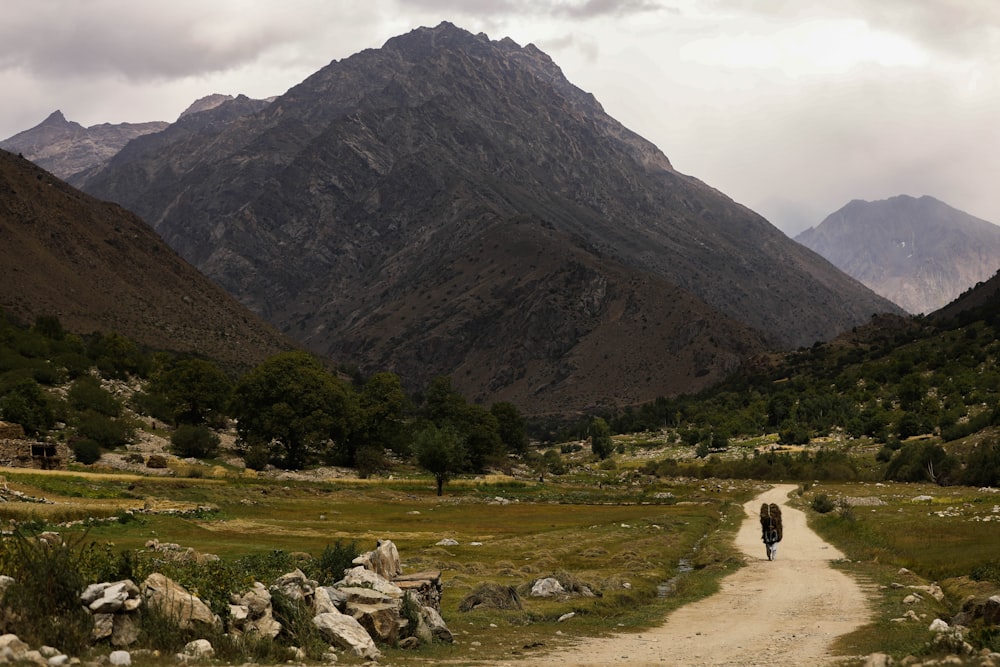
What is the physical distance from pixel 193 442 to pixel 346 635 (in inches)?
3464

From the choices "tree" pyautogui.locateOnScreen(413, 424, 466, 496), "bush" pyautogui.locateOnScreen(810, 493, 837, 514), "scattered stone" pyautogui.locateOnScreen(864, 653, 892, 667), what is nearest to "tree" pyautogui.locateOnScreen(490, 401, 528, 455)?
"tree" pyautogui.locateOnScreen(413, 424, 466, 496)

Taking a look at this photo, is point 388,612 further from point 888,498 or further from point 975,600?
point 888,498

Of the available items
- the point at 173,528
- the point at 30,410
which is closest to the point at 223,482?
the point at 30,410

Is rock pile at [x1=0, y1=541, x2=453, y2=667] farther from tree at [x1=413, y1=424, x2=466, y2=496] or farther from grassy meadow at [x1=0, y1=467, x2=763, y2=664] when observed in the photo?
tree at [x1=413, y1=424, x2=466, y2=496]

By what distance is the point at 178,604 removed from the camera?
17.4m

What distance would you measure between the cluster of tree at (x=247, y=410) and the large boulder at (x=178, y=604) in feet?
242

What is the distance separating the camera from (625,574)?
38188 millimetres

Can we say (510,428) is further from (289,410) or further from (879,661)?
(879,661)

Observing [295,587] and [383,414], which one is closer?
[295,587]

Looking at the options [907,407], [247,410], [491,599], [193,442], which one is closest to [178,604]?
[491,599]

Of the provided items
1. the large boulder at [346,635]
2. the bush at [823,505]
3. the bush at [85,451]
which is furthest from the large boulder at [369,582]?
the bush at [85,451]

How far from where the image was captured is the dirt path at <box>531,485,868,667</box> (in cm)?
1980

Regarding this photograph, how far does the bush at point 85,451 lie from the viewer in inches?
3270

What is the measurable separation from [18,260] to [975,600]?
210 m
